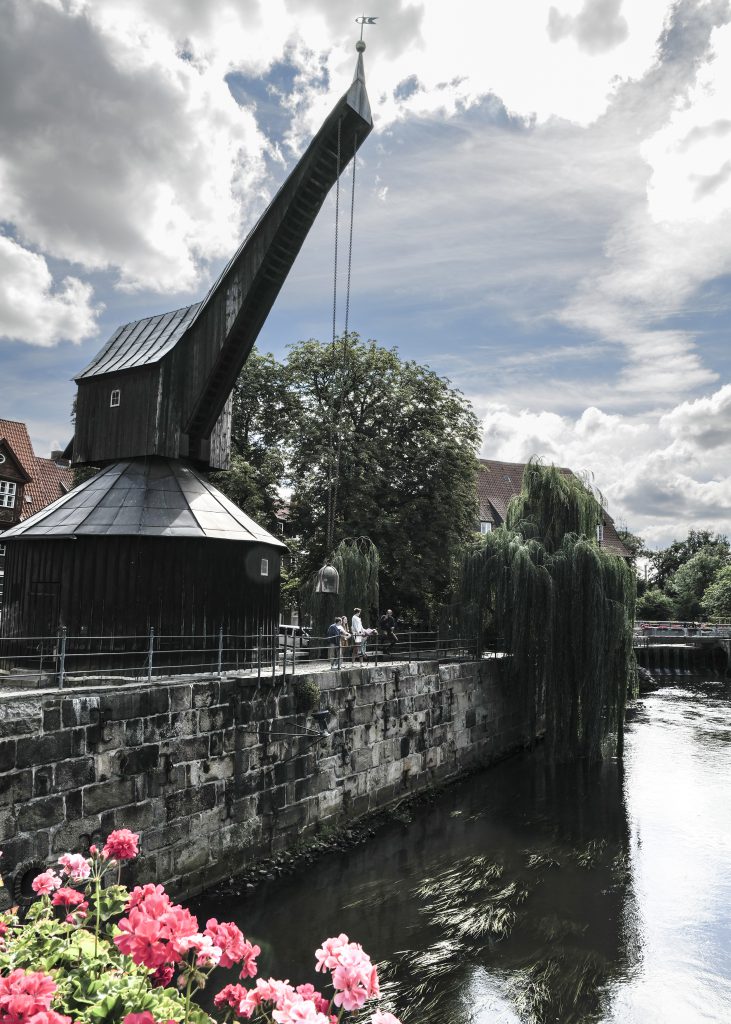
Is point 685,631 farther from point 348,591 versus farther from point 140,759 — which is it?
point 140,759

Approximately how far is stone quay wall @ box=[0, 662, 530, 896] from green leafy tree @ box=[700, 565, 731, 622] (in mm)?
51919

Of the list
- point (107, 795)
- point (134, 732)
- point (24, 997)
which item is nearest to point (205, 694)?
point (134, 732)

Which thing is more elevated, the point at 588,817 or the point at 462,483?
the point at 462,483

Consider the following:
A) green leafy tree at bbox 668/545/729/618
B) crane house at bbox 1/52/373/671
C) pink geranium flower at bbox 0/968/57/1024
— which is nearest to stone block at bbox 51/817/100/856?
crane house at bbox 1/52/373/671

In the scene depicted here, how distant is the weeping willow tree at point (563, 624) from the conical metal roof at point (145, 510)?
21.4 ft

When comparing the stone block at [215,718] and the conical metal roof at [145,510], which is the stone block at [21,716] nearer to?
the stone block at [215,718]

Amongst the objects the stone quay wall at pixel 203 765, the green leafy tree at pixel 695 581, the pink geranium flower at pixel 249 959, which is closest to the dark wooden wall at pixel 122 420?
the stone quay wall at pixel 203 765

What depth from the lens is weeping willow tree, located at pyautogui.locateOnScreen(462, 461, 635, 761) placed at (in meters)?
18.0

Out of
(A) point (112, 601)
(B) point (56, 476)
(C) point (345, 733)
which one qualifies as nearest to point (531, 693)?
(C) point (345, 733)

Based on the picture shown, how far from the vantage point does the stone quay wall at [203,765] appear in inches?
316

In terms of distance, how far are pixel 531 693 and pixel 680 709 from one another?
41.7ft

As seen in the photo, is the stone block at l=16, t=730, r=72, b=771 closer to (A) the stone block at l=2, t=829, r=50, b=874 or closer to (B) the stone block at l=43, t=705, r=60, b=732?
(B) the stone block at l=43, t=705, r=60, b=732

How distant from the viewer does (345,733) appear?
13.5m

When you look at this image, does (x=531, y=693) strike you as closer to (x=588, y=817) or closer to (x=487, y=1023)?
(x=588, y=817)
